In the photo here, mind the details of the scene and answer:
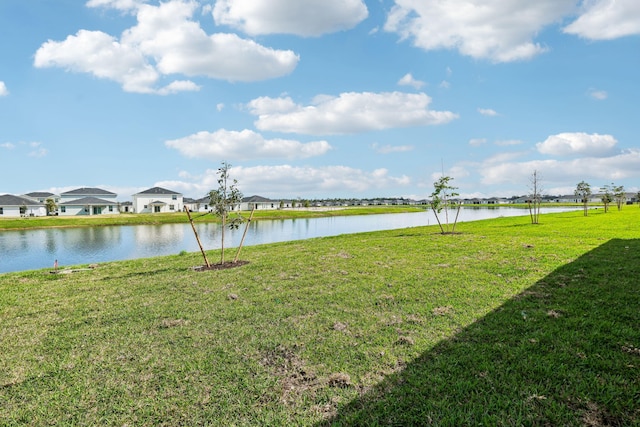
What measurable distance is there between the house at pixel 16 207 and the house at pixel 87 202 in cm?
441

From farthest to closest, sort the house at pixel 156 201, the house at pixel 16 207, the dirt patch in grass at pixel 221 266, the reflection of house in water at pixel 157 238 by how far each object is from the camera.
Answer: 1. the house at pixel 156 201
2. the house at pixel 16 207
3. the reflection of house in water at pixel 157 238
4. the dirt patch in grass at pixel 221 266

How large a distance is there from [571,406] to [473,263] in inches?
327

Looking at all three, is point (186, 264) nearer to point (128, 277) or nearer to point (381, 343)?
point (128, 277)

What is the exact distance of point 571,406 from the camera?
3576 millimetres

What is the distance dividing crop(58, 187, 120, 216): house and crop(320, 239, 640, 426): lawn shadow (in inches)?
3479

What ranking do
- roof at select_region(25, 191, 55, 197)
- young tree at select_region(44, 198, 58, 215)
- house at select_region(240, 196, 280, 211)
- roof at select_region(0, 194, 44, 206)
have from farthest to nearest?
house at select_region(240, 196, 280, 211) < roof at select_region(25, 191, 55, 197) < young tree at select_region(44, 198, 58, 215) < roof at select_region(0, 194, 44, 206)

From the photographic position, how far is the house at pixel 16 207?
66375mm

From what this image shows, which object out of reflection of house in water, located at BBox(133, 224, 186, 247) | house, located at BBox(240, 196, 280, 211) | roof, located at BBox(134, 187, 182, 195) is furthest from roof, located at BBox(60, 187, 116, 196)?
reflection of house in water, located at BBox(133, 224, 186, 247)

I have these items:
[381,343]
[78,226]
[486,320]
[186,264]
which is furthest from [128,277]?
[78,226]

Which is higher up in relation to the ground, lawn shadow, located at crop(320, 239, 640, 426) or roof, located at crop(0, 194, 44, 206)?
roof, located at crop(0, 194, 44, 206)

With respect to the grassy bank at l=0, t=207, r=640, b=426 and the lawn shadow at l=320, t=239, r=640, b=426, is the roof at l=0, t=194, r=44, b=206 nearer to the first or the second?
the grassy bank at l=0, t=207, r=640, b=426

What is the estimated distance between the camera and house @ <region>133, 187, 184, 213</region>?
7994 centimetres

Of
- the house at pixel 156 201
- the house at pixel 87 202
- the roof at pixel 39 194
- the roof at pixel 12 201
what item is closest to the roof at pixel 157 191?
A: the house at pixel 156 201

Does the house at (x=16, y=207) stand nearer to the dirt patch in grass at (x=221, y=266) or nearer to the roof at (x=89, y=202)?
the roof at (x=89, y=202)
